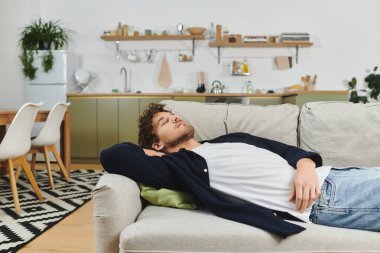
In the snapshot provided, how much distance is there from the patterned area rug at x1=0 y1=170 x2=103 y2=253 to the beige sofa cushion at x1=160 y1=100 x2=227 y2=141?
1.14 meters

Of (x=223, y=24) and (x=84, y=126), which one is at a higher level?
(x=223, y=24)

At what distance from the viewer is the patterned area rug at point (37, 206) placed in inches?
106

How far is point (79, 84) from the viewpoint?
5992 mm

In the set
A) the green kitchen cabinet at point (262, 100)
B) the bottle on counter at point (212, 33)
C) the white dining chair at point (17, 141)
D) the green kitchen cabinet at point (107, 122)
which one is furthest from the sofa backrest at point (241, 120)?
the bottle on counter at point (212, 33)

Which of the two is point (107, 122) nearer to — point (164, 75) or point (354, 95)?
point (164, 75)

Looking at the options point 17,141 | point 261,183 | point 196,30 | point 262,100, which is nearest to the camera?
point 261,183

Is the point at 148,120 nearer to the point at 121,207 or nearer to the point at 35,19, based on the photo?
the point at 121,207

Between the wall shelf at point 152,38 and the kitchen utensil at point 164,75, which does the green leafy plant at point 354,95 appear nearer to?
the wall shelf at point 152,38

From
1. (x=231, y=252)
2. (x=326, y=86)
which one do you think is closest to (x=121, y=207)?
(x=231, y=252)

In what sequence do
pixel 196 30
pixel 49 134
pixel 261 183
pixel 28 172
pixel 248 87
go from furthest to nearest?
pixel 248 87 → pixel 196 30 → pixel 49 134 → pixel 28 172 → pixel 261 183

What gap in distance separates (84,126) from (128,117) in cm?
56

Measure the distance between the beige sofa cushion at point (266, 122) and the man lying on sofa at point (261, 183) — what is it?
0.37 m

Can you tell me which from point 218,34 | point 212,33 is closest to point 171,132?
point 218,34

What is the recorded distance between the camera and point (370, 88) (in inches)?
236
